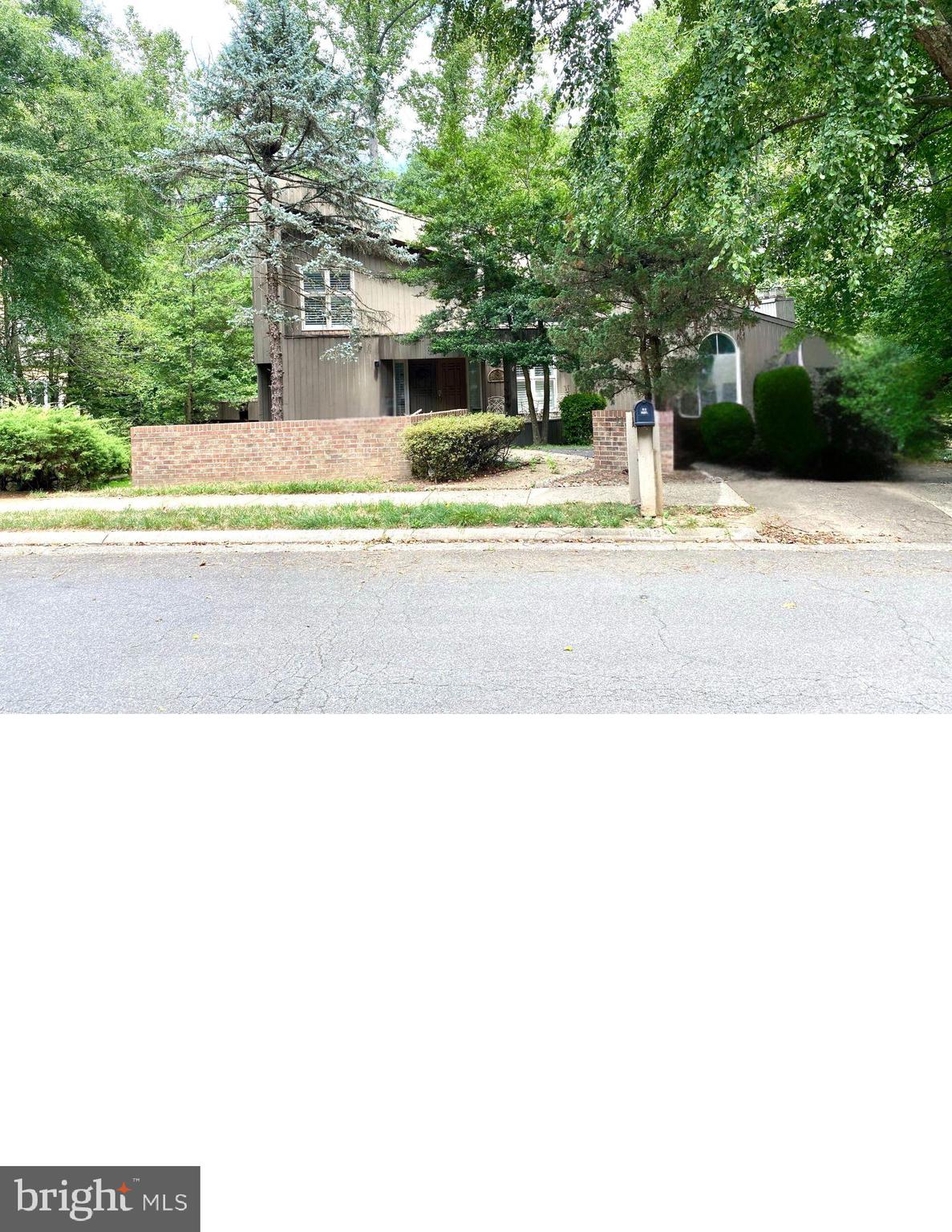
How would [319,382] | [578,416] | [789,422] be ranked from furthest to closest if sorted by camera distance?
[578,416], [319,382], [789,422]

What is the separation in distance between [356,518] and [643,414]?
10.7 ft

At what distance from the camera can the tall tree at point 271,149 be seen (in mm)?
16172

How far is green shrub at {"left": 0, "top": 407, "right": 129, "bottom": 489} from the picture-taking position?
13.2 metres

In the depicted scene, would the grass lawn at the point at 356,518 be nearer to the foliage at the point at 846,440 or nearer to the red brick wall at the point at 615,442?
the red brick wall at the point at 615,442

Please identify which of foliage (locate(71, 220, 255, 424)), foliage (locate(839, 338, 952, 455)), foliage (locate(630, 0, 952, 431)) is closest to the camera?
foliage (locate(630, 0, 952, 431))

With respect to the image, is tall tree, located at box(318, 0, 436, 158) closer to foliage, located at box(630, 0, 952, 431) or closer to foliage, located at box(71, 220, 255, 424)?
foliage, located at box(71, 220, 255, 424)

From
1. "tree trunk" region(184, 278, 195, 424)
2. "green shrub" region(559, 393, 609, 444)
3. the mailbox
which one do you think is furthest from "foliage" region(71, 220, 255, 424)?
the mailbox

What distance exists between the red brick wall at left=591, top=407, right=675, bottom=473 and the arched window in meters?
0.99

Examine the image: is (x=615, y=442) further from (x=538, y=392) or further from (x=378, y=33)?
(x=378, y=33)

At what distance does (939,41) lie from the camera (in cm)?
972

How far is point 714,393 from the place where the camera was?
14.0 meters

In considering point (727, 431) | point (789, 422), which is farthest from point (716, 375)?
point (789, 422)

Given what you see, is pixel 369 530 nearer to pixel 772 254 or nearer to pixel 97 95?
pixel 772 254

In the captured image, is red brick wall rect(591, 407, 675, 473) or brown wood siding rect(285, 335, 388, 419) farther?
brown wood siding rect(285, 335, 388, 419)
